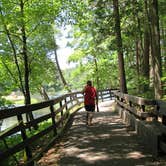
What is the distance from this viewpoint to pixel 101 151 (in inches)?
301

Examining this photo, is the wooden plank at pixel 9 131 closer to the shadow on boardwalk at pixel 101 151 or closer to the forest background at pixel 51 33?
the shadow on boardwalk at pixel 101 151

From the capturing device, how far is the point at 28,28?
16.9 metres

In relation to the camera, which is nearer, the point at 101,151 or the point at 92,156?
the point at 92,156

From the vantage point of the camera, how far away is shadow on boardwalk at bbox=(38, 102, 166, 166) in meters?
6.63

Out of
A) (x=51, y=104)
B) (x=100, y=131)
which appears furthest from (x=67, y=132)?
(x=51, y=104)

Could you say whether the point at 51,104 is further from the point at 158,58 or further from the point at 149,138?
the point at 158,58

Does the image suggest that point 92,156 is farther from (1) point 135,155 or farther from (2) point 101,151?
(1) point 135,155

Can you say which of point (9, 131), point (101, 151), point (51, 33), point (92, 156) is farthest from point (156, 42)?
point (51, 33)

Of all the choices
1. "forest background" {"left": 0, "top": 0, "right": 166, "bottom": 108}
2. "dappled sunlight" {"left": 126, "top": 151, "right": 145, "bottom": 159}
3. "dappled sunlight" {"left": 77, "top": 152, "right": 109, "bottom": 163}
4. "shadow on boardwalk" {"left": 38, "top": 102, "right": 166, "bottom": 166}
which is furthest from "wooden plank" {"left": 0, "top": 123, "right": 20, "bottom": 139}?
"forest background" {"left": 0, "top": 0, "right": 166, "bottom": 108}

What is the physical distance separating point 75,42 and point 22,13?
21475 millimetres

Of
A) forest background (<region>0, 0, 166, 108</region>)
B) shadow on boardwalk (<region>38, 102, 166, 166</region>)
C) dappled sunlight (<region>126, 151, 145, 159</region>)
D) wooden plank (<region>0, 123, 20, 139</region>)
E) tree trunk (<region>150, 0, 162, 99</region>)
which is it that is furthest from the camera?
forest background (<region>0, 0, 166, 108</region>)

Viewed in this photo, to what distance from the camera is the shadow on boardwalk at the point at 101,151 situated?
6.63 metres

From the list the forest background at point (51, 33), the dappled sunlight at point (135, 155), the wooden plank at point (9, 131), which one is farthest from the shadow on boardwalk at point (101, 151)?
the forest background at point (51, 33)

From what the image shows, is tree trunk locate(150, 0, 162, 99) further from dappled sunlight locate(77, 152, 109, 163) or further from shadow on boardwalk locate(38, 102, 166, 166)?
dappled sunlight locate(77, 152, 109, 163)
